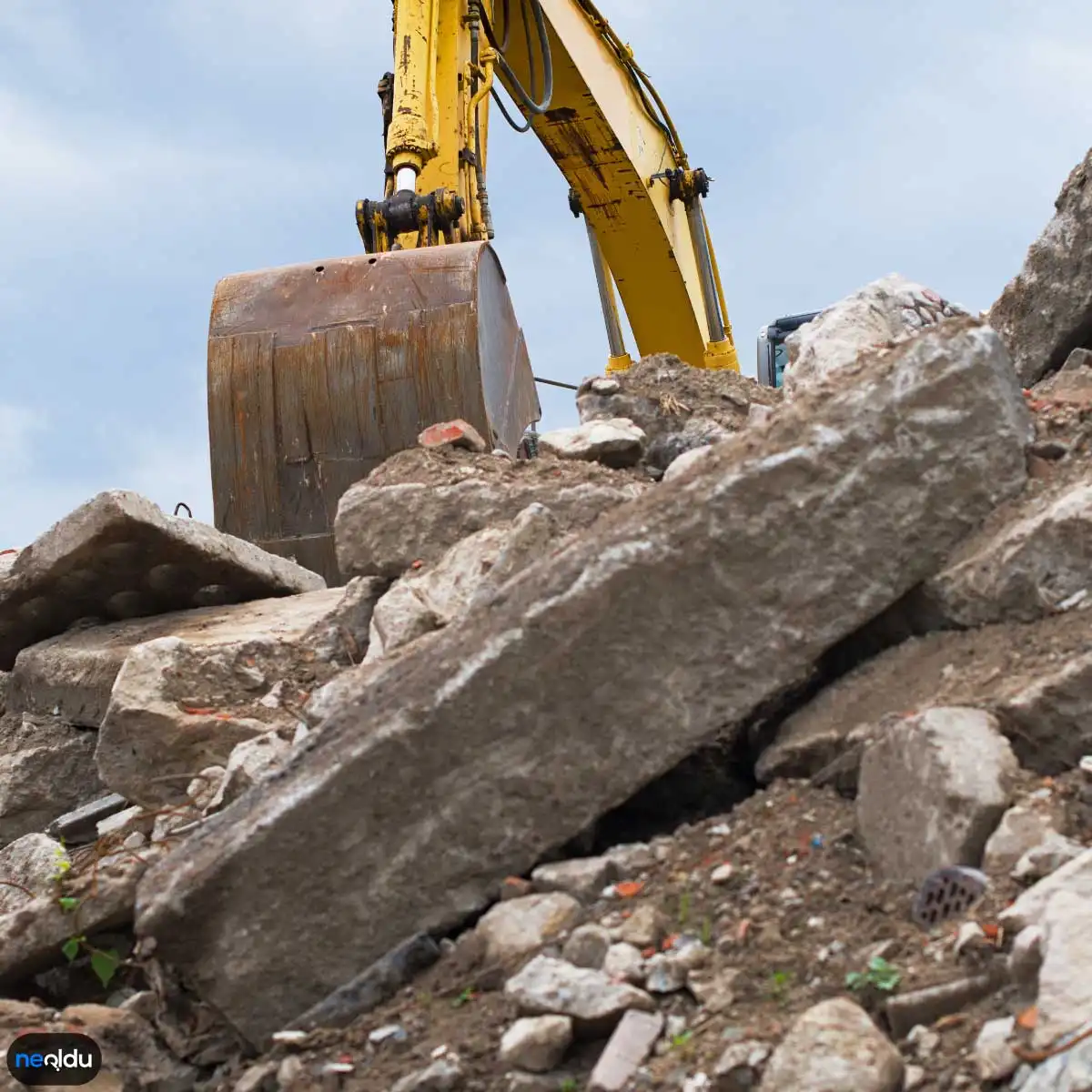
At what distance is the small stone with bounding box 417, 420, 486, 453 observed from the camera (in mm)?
5031

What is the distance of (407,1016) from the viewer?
2.91m

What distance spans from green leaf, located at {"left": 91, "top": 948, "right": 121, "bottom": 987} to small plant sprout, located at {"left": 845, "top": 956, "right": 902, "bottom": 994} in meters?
1.81

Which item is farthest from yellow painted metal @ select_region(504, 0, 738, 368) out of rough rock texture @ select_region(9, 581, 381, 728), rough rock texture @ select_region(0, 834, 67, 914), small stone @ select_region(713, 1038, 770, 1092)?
small stone @ select_region(713, 1038, 770, 1092)

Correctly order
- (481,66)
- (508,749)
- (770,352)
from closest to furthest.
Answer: (508,749) → (481,66) → (770,352)

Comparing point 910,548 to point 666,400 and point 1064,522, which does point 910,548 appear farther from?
point 666,400

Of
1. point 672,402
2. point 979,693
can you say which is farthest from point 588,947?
point 672,402

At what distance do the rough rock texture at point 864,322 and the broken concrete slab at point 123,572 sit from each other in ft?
6.41

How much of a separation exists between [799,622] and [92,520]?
2684 millimetres

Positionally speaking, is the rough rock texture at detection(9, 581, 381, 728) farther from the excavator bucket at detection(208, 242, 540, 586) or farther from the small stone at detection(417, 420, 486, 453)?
the excavator bucket at detection(208, 242, 540, 586)

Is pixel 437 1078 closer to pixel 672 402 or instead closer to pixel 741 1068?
pixel 741 1068

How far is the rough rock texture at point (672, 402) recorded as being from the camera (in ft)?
17.0

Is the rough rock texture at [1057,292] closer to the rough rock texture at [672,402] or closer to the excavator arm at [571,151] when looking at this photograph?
the rough rock texture at [672,402]

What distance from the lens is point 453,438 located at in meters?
5.05

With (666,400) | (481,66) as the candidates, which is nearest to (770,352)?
(481,66)
